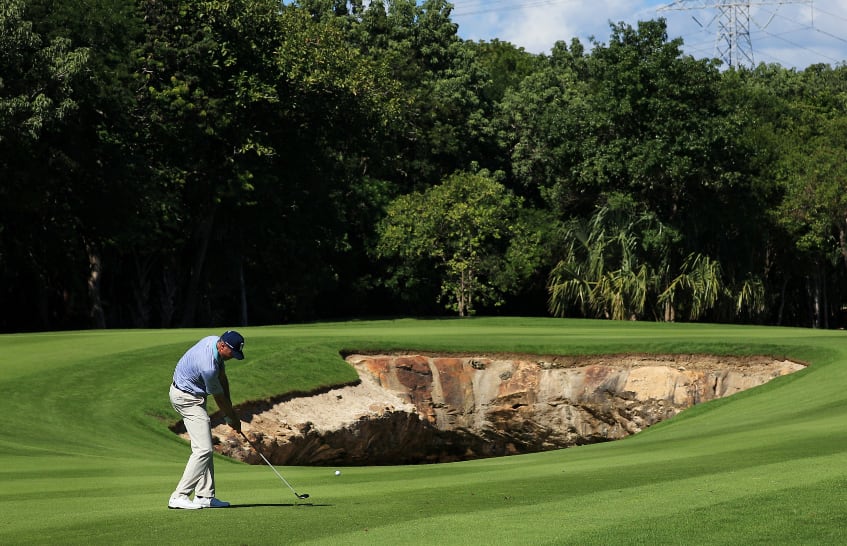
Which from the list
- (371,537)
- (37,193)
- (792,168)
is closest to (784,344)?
(371,537)

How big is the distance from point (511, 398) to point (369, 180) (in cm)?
2649

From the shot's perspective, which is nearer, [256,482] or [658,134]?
[256,482]

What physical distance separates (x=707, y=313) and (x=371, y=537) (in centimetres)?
4778

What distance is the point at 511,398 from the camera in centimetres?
3167

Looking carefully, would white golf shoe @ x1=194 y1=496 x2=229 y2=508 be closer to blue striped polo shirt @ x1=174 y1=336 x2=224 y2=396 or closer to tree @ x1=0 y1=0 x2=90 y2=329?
blue striped polo shirt @ x1=174 y1=336 x2=224 y2=396

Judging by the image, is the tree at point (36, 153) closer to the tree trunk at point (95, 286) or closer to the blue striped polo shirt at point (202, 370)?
the tree trunk at point (95, 286)

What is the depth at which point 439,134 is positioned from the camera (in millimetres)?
60344

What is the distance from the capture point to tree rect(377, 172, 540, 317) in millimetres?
50344

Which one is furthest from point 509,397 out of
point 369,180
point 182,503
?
point 369,180

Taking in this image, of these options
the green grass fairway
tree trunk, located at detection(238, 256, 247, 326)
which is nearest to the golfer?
the green grass fairway

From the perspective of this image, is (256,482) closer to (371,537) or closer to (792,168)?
(371,537)

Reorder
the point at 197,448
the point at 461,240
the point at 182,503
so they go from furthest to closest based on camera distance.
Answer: the point at 461,240 → the point at 197,448 → the point at 182,503

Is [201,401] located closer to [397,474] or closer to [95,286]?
[397,474]

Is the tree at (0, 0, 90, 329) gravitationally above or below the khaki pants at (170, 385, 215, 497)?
above
